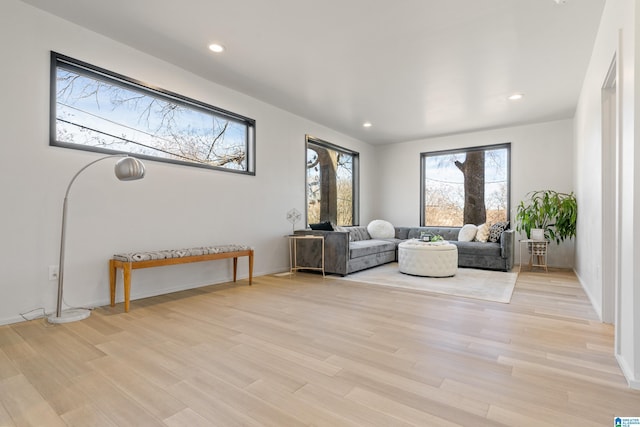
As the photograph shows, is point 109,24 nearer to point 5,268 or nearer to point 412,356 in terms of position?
point 5,268

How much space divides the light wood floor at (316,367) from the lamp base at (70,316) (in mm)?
80

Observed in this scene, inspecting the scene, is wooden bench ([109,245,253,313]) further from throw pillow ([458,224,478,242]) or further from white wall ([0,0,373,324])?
throw pillow ([458,224,478,242])

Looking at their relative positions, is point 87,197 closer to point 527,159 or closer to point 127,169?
point 127,169

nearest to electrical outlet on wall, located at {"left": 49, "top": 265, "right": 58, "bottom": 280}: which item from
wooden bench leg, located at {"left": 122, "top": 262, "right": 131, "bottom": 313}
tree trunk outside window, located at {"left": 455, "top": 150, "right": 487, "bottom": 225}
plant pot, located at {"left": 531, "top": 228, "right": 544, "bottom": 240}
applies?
wooden bench leg, located at {"left": 122, "top": 262, "right": 131, "bottom": 313}

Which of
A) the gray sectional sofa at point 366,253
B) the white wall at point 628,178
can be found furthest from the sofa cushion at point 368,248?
the white wall at point 628,178

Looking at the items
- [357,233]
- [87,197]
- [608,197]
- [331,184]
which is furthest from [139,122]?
[608,197]

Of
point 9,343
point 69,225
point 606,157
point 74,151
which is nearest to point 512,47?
point 606,157

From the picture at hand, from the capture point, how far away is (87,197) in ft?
10.2

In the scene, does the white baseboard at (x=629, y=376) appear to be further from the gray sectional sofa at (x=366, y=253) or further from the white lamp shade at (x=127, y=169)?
the white lamp shade at (x=127, y=169)

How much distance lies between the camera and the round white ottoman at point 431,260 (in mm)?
4754

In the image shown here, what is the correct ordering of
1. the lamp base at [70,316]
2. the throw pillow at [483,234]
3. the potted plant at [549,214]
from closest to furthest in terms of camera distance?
the lamp base at [70,316] → the potted plant at [549,214] → the throw pillow at [483,234]

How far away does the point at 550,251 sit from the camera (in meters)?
5.93

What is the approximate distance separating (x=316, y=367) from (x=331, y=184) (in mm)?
5124

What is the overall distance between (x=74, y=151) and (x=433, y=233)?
6103 mm
